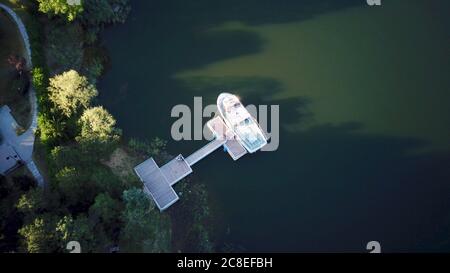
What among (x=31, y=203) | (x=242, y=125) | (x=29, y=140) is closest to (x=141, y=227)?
(x=31, y=203)

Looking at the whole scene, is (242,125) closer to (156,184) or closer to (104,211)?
(156,184)

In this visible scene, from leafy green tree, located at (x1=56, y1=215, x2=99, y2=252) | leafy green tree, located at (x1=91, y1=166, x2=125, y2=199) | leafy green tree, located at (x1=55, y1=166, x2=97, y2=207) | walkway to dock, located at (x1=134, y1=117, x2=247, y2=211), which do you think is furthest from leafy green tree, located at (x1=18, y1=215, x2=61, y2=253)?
walkway to dock, located at (x1=134, y1=117, x2=247, y2=211)

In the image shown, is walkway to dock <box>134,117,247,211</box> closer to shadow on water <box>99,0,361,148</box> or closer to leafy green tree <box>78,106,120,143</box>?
shadow on water <box>99,0,361,148</box>

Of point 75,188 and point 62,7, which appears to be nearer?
point 75,188

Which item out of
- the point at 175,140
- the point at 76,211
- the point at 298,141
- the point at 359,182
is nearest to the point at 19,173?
the point at 76,211

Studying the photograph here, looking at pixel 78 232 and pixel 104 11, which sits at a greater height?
pixel 104 11

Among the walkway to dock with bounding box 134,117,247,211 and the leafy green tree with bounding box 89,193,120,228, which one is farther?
the walkway to dock with bounding box 134,117,247,211

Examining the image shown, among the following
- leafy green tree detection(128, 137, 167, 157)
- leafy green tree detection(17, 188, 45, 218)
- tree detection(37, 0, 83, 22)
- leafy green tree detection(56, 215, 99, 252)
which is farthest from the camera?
leafy green tree detection(128, 137, 167, 157)

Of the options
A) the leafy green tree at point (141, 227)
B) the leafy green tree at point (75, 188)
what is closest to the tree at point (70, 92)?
the leafy green tree at point (75, 188)
